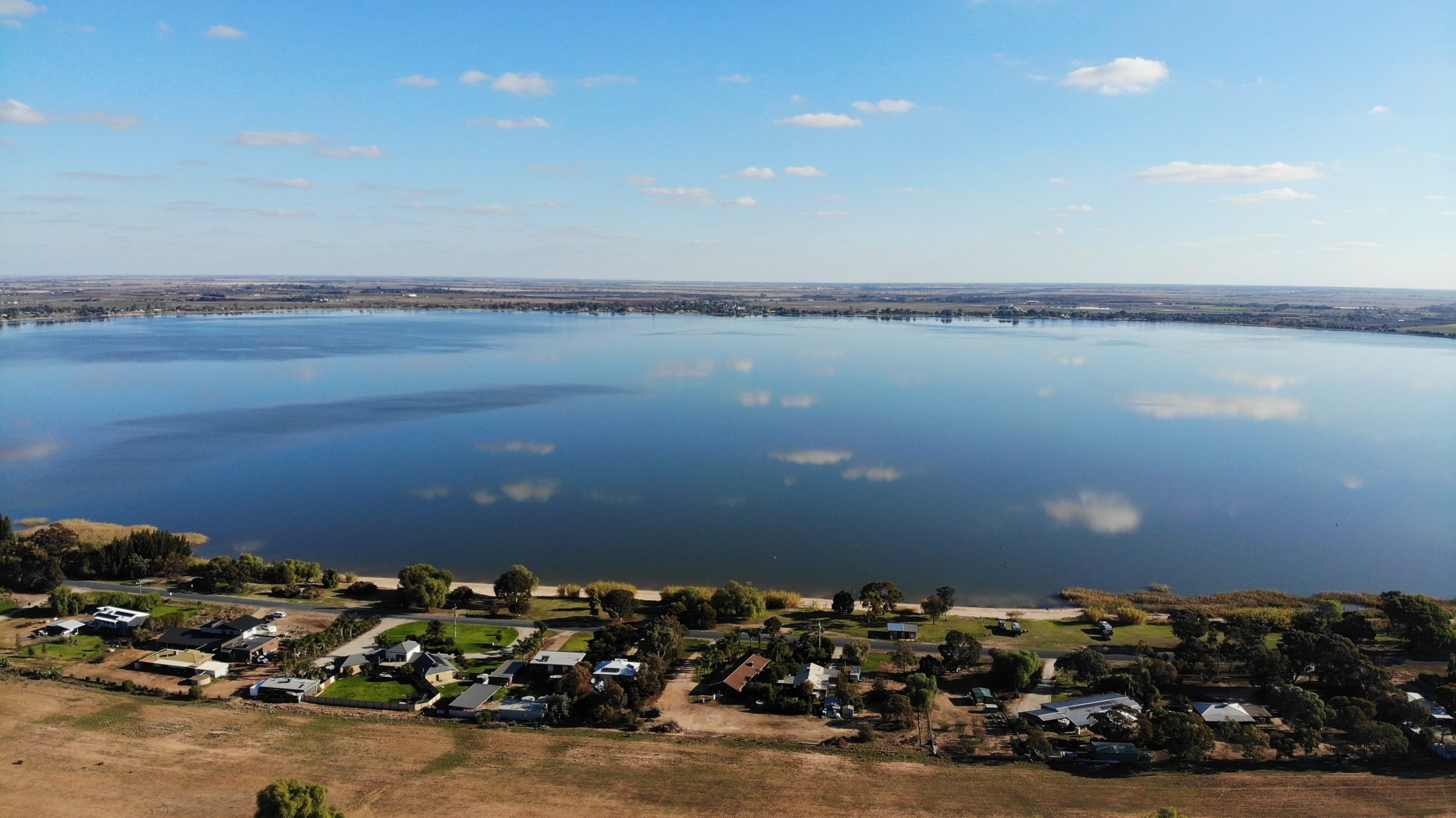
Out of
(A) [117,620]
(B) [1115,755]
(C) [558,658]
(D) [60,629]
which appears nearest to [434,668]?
(C) [558,658]

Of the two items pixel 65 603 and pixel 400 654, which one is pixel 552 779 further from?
pixel 65 603

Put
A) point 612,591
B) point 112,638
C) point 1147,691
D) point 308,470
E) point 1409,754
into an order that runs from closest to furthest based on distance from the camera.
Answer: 1. point 1409,754
2. point 1147,691
3. point 112,638
4. point 612,591
5. point 308,470

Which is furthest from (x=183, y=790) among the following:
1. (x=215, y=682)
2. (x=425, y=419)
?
(x=425, y=419)

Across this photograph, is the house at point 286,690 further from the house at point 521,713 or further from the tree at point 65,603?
the tree at point 65,603

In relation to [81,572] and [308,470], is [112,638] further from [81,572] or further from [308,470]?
[308,470]

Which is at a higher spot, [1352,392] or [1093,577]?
[1352,392]

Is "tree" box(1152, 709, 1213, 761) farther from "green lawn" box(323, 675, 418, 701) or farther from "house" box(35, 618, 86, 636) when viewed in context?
"house" box(35, 618, 86, 636)
